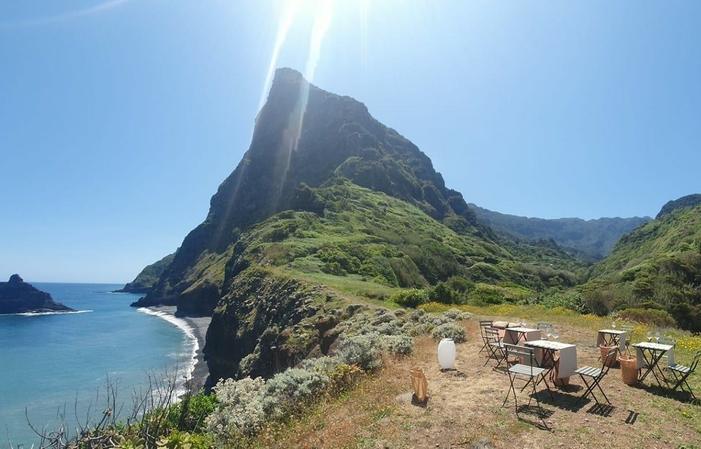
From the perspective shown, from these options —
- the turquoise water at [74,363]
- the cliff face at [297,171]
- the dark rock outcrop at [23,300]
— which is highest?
the cliff face at [297,171]

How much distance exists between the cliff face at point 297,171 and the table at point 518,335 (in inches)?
4783

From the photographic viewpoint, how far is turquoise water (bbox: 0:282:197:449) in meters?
37.5

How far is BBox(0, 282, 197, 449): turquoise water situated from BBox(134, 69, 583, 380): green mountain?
8.72 m

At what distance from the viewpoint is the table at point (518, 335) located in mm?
12906

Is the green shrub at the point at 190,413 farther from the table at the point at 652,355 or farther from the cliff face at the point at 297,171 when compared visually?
the cliff face at the point at 297,171

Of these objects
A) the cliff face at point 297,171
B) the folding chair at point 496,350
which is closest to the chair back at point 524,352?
the folding chair at point 496,350

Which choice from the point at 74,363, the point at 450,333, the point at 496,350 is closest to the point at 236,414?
the point at 496,350

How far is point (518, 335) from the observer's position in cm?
1350

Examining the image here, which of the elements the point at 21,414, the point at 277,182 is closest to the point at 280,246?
the point at 21,414

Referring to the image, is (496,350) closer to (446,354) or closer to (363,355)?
(446,354)

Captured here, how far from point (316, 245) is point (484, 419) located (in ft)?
170

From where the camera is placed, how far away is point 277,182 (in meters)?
156

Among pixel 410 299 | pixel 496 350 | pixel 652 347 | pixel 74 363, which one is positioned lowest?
pixel 74 363

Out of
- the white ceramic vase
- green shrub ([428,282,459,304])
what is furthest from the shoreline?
green shrub ([428,282,459,304])
